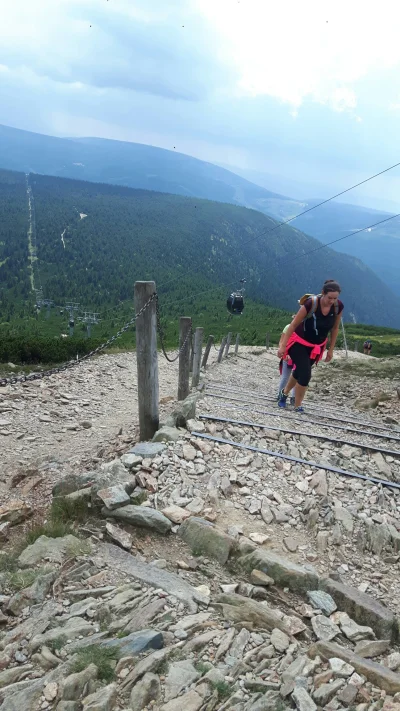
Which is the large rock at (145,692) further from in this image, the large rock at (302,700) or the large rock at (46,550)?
the large rock at (46,550)

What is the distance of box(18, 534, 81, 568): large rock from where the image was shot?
371 centimetres

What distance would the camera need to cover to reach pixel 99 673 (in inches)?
101

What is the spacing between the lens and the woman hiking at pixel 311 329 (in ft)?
24.2

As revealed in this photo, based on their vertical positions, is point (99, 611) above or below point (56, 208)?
below

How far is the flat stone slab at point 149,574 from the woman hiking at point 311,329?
4.88 metres

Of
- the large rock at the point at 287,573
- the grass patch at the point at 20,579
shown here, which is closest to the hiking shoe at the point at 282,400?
the large rock at the point at 287,573

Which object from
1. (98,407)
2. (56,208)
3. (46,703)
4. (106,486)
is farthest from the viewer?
(56,208)

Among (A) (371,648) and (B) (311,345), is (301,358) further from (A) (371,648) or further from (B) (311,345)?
(A) (371,648)

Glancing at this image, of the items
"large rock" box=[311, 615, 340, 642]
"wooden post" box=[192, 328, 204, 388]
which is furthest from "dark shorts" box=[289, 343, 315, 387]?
"large rock" box=[311, 615, 340, 642]

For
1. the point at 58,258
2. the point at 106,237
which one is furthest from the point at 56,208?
the point at 58,258

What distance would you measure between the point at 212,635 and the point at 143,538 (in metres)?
1.41

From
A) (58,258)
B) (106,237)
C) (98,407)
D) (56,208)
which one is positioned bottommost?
(98,407)

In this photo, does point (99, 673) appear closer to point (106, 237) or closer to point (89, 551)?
point (89, 551)

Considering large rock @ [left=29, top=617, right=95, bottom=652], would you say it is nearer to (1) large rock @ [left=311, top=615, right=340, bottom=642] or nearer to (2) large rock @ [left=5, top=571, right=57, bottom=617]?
(2) large rock @ [left=5, top=571, right=57, bottom=617]
